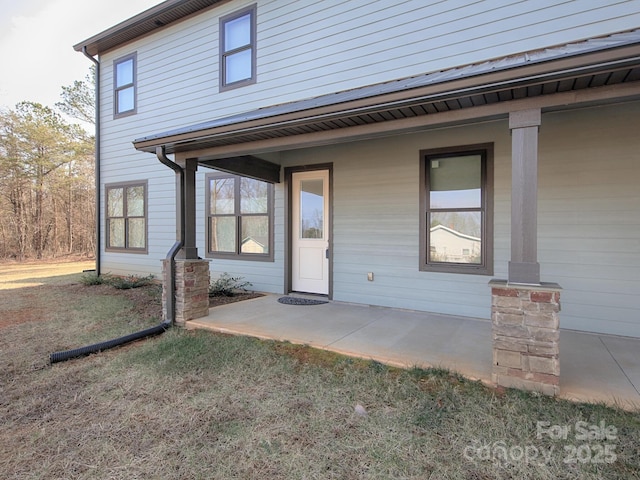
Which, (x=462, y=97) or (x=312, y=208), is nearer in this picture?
(x=462, y=97)

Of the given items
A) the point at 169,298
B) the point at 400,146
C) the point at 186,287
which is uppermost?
the point at 400,146

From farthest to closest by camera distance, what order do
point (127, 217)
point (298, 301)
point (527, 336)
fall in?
point (127, 217), point (298, 301), point (527, 336)

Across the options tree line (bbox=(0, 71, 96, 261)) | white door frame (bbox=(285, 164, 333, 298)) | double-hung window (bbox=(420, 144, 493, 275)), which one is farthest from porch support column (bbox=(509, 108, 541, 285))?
tree line (bbox=(0, 71, 96, 261))

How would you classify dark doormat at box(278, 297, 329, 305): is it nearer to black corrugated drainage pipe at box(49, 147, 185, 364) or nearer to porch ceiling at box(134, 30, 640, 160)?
black corrugated drainage pipe at box(49, 147, 185, 364)

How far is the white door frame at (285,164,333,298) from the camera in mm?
5812

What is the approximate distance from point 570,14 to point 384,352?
14.8 feet

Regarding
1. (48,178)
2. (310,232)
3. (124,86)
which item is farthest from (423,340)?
(48,178)

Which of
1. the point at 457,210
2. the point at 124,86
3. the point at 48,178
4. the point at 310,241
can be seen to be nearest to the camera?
the point at 457,210

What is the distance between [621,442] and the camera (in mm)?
1975

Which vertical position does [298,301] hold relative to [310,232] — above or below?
below

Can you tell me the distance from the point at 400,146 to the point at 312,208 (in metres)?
1.96

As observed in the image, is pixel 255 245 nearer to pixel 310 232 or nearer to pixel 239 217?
pixel 239 217

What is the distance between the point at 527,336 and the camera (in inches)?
101

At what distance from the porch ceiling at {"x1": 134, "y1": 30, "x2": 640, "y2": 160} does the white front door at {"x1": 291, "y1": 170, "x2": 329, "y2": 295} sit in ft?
7.25
